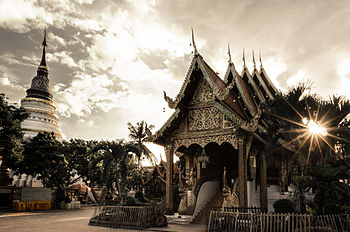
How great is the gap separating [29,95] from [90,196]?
71.3ft

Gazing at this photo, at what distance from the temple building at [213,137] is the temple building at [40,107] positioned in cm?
3692

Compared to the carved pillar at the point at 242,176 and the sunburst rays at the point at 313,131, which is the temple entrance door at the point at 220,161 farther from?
the sunburst rays at the point at 313,131

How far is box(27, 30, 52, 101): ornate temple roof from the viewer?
1953 inches

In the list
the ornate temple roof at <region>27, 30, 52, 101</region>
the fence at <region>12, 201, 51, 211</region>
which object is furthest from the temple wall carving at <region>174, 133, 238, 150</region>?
the ornate temple roof at <region>27, 30, 52, 101</region>

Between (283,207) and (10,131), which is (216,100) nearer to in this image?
(283,207)

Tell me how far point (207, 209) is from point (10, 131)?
1663 cm

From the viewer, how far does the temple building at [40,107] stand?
4625 cm

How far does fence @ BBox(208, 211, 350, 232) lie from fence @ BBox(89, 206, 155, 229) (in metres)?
3.18

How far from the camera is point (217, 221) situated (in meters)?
10.7

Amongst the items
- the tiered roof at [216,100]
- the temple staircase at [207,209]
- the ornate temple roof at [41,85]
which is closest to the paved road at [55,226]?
the temple staircase at [207,209]

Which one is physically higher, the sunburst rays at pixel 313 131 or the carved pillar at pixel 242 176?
the sunburst rays at pixel 313 131

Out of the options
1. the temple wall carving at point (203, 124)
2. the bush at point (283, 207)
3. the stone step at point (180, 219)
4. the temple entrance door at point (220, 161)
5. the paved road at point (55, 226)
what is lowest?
the paved road at point (55, 226)

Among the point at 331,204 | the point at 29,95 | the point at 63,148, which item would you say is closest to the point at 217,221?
the point at 331,204

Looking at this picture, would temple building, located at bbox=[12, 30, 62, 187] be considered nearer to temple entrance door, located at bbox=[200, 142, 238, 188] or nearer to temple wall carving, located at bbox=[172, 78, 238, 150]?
temple entrance door, located at bbox=[200, 142, 238, 188]
